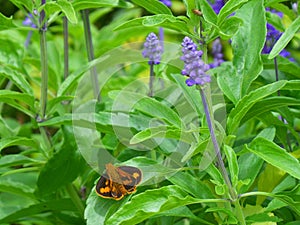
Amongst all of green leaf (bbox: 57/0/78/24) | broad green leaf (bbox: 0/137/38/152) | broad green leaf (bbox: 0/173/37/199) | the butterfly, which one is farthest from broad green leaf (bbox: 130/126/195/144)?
broad green leaf (bbox: 0/173/37/199)

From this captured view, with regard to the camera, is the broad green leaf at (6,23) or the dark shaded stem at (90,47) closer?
the broad green leaf at (6,23)

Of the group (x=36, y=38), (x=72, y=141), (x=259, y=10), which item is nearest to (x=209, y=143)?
(x=259, y=10)

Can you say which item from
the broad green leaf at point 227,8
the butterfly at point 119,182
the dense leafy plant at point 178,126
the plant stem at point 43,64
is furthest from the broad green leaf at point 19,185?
the broad green leaf at point 227,8

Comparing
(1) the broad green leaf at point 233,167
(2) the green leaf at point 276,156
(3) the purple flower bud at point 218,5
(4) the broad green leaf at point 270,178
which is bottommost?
(4) the broad green leaf at point 270,178

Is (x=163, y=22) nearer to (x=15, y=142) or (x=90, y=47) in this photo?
(x=15, y=142)

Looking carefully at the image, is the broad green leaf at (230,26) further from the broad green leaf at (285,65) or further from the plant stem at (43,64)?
the plant stem at (43,64)

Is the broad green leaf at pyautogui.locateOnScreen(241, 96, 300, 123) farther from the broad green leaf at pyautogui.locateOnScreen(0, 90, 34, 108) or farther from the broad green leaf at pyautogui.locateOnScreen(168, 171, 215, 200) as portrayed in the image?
the broad green leaf at pyautogui.locateOnScreen(0, 90, 34, 108)

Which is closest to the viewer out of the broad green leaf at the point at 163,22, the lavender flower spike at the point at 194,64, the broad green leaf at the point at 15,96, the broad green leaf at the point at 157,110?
the lavender flower spike at the point at 194,64

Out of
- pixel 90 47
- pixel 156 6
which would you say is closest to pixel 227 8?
pixel 156 6
